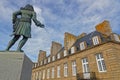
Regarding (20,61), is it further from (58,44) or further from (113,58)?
(58,44)

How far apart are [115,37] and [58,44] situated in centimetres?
1723

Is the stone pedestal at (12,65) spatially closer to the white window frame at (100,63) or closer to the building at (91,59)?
the building at (91,59)

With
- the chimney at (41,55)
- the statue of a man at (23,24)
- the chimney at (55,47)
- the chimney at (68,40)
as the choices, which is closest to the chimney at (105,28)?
the chimney at (68,40)

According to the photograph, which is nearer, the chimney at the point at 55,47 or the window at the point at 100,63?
the window at the point at 100,63

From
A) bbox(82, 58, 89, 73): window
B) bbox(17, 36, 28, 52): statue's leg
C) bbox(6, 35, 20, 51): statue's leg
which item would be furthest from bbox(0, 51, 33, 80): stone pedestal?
bbox(82, 58, 89, 73): window

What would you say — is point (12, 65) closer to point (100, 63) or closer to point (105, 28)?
point (100, 63)

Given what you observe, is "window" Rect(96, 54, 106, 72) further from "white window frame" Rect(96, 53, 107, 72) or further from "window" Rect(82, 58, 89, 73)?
"window" Rect(82, 58, 89, 73)

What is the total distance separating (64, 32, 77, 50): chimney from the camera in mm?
24281

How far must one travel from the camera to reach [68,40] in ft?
80.9

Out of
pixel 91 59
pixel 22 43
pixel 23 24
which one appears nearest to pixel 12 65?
pixel 22 43

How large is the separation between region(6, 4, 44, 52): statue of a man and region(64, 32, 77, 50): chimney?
20.2 meters

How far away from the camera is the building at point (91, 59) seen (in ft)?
47.9

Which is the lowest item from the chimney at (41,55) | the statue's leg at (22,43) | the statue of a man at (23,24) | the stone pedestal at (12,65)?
the stone pedestal at (12,65)

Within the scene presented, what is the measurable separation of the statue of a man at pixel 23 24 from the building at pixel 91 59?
42.8 ft
